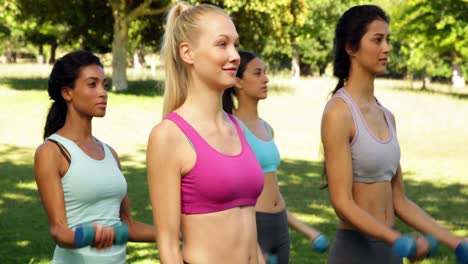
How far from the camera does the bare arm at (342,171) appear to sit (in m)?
3.83

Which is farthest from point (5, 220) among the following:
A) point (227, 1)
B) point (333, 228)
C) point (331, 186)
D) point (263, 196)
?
point (227, 1)

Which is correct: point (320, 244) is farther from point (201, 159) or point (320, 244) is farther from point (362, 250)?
point (201, 159)

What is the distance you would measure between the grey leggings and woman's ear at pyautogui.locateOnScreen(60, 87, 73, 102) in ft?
5.38

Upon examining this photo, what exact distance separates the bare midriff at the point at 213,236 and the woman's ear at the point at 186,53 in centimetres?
58

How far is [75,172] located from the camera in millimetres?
4371

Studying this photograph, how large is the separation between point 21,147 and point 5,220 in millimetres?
9456

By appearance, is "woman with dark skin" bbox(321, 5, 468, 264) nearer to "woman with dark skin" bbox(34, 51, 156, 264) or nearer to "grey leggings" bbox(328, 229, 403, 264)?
"grey leggings" bbox(328, 229, 403, 264)

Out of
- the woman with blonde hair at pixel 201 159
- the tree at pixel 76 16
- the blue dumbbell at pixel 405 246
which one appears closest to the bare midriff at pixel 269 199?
the blue dumbbell at pixel 405 246

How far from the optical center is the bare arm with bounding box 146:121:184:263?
3.10 metres

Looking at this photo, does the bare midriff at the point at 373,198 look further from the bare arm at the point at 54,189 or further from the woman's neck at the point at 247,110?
the woman's neck at the point at 247,110

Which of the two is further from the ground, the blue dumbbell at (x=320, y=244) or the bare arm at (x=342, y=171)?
the bare arm at (x=342, y=171)

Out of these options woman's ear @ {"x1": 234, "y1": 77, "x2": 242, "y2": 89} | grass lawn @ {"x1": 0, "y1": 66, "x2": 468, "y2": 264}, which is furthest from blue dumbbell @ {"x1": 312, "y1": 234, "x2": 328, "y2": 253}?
grass lawn @ {"x1": 0, "y1": 66, "x2": 468, "y2": 264}

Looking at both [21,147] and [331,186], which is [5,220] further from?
[21,147]

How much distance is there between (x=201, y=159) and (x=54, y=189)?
4.57ft
